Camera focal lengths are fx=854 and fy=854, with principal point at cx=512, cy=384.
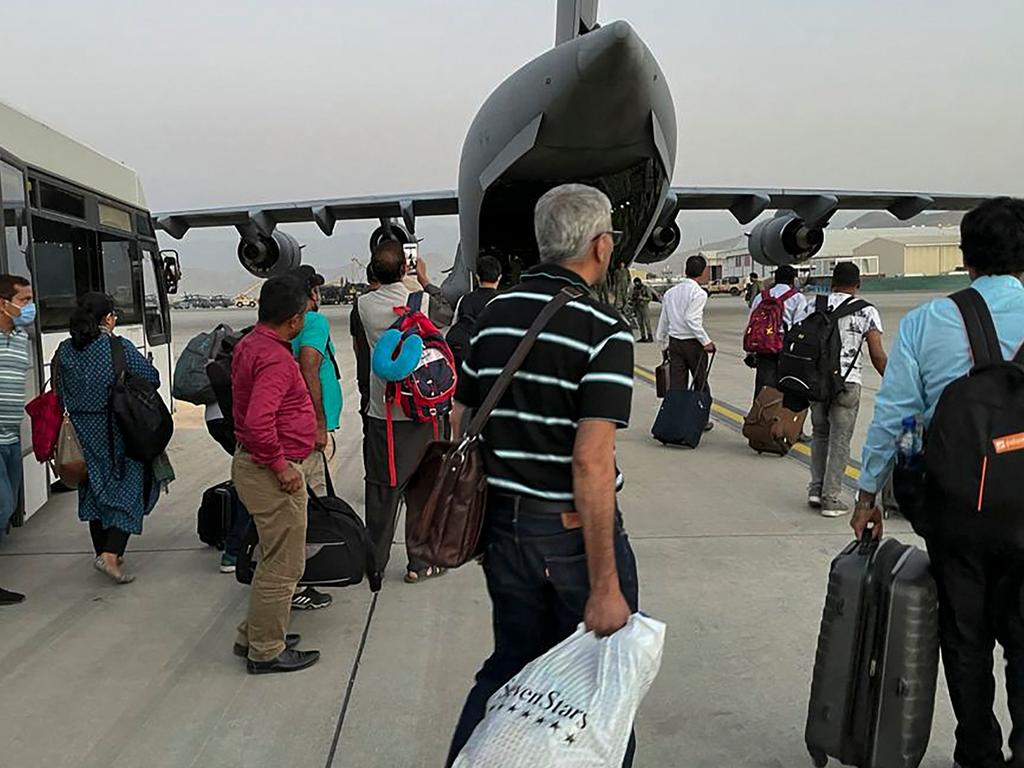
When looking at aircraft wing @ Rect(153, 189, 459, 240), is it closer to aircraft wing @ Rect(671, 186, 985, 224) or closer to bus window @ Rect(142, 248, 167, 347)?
aircraft wing @ Rect(671, 186, 985, 224)

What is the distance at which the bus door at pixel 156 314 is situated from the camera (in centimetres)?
872

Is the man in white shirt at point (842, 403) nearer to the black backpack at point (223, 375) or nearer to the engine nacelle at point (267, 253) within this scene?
the black backpack at point (223, 375)

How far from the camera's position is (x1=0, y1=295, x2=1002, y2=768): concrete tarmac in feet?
10.1

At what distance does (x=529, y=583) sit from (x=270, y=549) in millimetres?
1665

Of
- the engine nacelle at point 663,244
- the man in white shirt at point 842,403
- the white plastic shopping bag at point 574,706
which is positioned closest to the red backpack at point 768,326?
the man in white shirt at point 842,403

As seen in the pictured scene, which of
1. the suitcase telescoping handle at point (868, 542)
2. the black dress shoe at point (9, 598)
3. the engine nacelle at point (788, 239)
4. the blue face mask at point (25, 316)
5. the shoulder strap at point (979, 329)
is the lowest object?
the black dress shoe at point (9, 598)

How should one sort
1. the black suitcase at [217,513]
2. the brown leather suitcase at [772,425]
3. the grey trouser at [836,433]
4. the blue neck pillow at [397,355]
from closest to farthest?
the blue neck pillow at [397,355] < the black suitcase at [217,513] < the grey trouser at [836,433] < the brown leather suitcase at [772,425]

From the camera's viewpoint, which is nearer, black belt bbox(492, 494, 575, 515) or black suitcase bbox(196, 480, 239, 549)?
black belt bbox(492, 494, 575, 515)

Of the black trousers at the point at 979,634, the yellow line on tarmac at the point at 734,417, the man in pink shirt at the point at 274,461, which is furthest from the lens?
the yellow line on tarmac at the point at 734,417

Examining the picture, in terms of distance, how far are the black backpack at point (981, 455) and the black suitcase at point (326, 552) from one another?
2.52m

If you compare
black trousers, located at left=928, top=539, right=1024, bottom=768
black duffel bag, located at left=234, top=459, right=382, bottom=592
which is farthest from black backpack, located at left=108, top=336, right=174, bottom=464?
black trousers, located at left=928, top=539, right=1024, bottom=768

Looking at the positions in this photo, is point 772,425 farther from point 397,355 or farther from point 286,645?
point 286,645

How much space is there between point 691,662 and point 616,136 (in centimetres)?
442

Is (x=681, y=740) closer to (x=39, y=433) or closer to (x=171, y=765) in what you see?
(x=171, y=765)
